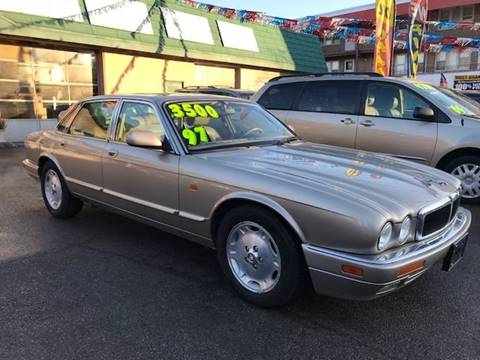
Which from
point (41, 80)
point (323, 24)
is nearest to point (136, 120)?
point (41, 80)

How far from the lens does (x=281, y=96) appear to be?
24.8ft

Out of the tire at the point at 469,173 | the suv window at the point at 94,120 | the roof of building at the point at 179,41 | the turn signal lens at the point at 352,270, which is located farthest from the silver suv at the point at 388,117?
the roof of building at the point at 179,41

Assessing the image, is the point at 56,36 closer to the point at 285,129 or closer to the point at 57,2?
the point at 57,2

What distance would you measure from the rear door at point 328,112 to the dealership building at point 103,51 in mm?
7513

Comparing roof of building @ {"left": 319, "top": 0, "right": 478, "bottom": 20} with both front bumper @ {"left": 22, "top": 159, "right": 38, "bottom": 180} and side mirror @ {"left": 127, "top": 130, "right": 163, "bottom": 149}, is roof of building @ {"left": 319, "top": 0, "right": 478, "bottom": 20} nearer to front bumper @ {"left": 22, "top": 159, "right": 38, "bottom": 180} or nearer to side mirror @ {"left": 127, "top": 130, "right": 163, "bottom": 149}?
front bumper @ {"left": 22, "top": 159, "right": 38, "bottom": 180}

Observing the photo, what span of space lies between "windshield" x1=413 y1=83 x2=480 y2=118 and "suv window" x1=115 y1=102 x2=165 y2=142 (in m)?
4.03

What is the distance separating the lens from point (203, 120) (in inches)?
165

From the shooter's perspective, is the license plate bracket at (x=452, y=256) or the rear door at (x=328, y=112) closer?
the license plate bracket at (x=452, y=256)

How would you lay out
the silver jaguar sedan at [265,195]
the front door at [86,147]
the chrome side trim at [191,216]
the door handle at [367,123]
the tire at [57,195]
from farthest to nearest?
the door handle at [367,123]
the tire at [57,195]
the front door at [86,147]
the chrome side trim at [191,216]
the silver jaguar sedan at [265,195]

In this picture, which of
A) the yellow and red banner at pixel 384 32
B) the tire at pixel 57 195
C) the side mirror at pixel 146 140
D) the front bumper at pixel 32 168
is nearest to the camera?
the side mirror at pixel 146 140

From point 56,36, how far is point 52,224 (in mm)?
7931

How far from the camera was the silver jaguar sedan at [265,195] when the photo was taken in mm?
2811

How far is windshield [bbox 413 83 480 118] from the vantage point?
6.31 m

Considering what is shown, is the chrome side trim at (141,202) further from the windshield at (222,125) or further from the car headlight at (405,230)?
the car headlight at (405,230)
